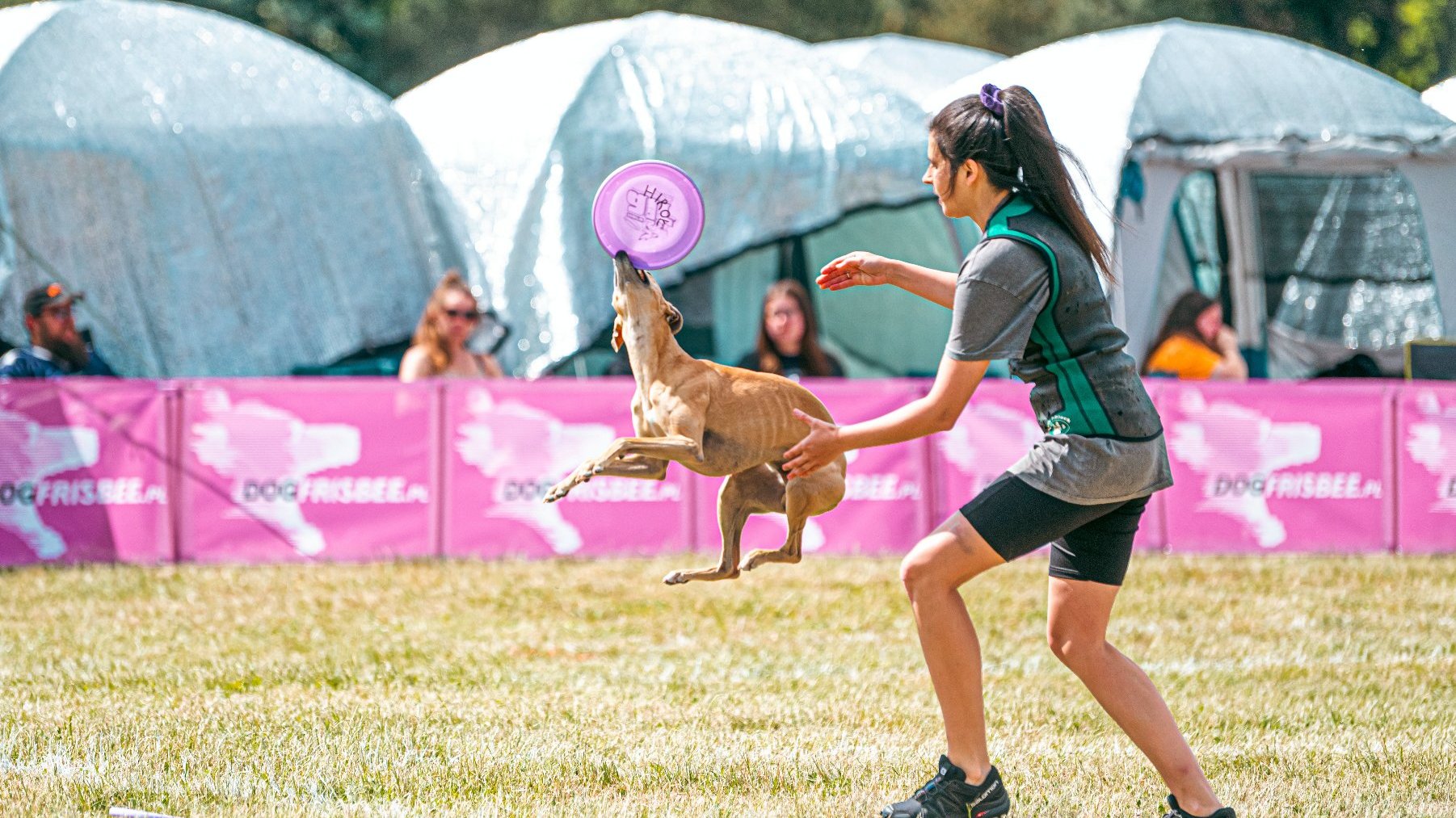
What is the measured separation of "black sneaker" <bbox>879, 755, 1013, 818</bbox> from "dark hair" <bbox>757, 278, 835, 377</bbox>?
190 inches

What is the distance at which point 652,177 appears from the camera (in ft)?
13.5

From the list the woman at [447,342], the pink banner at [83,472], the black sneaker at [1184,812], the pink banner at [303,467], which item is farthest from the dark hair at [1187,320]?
the black sneaker at [1184,812]

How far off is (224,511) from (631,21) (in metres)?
6.89

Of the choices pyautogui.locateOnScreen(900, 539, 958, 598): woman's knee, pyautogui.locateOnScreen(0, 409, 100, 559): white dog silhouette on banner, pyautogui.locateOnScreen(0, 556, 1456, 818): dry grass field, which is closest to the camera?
pyautogui.locateOnScreen(900, 539, 958, 598): woman's knee

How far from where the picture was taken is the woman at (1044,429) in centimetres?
394

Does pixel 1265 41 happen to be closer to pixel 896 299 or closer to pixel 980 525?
pixel 896 299

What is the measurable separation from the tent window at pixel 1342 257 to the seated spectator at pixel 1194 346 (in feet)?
13.9

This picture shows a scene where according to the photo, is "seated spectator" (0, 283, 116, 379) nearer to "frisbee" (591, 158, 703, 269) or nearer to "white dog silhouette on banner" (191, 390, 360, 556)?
"white dog silhouette on banner" (191, 390, 360, 556)

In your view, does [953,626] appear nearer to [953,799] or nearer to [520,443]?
[953,799]

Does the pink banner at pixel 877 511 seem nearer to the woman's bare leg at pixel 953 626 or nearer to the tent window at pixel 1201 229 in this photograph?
the woman's bare leg at pixel 953 626

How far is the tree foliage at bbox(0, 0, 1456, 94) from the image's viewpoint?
3008 cm

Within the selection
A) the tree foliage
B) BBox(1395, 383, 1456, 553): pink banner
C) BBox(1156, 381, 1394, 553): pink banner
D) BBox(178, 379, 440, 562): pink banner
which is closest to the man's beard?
BBox(178, 379, 440, 562): pink banner

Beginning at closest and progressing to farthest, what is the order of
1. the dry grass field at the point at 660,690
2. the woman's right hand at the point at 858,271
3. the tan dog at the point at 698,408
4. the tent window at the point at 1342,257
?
the tan dog at the point at 698,408, the woman's right hand at the point at 858,271, the dry grass field at the point at 660,690, the tent window at the point at 1342,257

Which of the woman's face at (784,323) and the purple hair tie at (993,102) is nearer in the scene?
the purple hair tie at (993,102)
